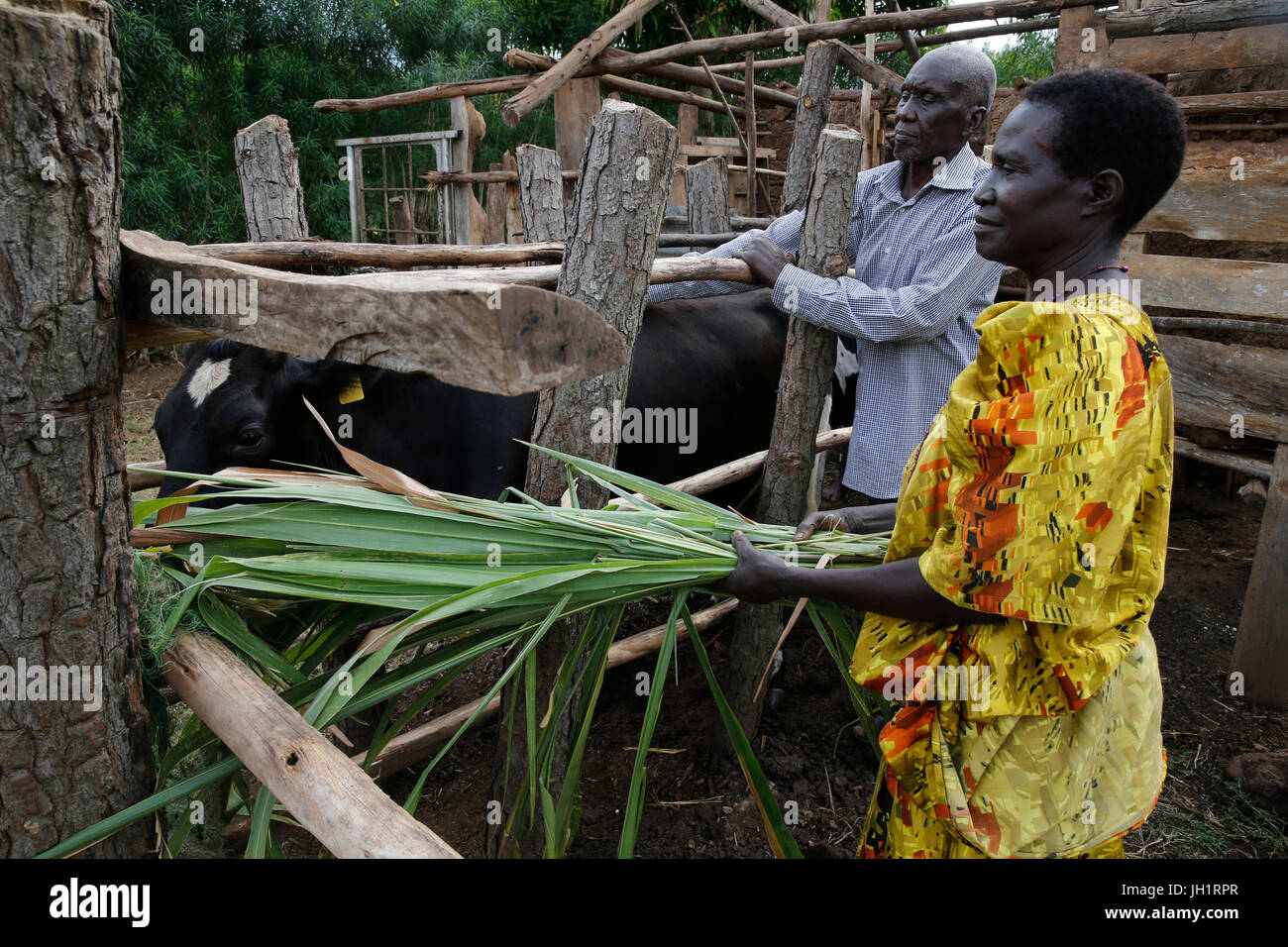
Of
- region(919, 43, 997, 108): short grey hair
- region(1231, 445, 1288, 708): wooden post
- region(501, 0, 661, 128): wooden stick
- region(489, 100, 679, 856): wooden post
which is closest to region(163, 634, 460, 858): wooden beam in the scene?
region(489, 100, 679, 856): wooden post

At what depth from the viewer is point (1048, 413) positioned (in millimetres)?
1164

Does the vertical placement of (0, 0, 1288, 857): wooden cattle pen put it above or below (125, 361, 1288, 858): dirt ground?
above

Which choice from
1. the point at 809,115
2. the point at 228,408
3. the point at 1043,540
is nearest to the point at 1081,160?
the point at 1043,540

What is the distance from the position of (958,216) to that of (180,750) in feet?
7.74

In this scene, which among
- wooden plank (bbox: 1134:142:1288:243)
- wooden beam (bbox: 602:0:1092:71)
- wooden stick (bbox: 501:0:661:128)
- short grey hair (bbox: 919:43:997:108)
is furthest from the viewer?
wooden stick (bbox: 501:0:661:128)

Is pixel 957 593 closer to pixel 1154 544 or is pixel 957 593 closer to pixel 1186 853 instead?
pixel 1154 544

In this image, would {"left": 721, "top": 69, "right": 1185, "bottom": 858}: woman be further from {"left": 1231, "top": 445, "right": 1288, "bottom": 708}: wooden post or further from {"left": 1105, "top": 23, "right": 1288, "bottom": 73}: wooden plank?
{"left": 1105, "top": 23, "right": 1288, "bottom": 73}: wooden plank

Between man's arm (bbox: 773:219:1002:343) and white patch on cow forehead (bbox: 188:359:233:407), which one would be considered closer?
man's arm (bbox: 773:219:1002:343)

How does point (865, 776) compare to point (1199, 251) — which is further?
point (1199, 251)

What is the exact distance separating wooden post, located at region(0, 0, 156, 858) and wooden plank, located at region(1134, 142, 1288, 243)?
11.3ft

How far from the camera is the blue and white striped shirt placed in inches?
99.1

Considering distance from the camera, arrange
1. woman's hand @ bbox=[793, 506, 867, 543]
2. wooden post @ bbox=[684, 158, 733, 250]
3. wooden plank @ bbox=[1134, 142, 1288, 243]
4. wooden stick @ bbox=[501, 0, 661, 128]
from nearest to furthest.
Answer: woman's hand @ bbox=[793, 506, 867, 543], wooden plank @ bbox=[1134, 142, 1288, 243], wooden post @ bbox=[684, 158, 733, 250], wooden stick @ bbox=[501, 0, 661, 128]

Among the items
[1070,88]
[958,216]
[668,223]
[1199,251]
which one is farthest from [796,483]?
[668,223]

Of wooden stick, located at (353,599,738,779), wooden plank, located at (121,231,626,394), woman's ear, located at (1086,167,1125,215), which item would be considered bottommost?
wooden stick, located at (353,599,738,779)
